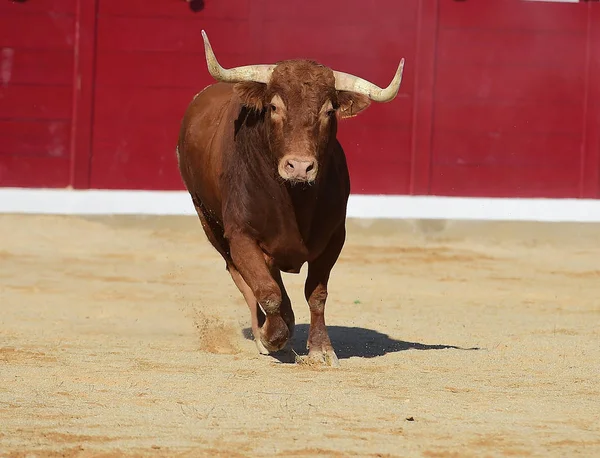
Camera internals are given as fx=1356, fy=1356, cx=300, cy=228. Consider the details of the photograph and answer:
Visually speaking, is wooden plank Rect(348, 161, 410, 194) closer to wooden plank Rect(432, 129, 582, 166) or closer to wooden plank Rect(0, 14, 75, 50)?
wooden plank Rect(432, 129, 582, 166)

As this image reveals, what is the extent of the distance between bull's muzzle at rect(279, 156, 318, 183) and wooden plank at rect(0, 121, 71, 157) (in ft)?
23.4

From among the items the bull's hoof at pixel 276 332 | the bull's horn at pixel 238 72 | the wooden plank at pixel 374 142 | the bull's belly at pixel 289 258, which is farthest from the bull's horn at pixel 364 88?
the wooden plank at pixel 374 142

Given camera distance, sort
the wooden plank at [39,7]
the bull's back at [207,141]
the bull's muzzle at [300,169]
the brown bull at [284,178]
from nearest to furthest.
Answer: the bull's muzzle at [300,169], the brown bull at [284,178], the bull's back at [207,141], the wooden plank at [39,7]

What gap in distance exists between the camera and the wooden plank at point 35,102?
1279 centimetres

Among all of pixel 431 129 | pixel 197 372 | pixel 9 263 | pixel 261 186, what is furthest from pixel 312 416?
pixel 431 129

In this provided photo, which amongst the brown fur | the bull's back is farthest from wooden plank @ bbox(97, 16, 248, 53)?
the brown fur

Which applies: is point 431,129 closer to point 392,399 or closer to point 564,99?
point 564,99

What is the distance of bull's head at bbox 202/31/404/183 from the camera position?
604cm

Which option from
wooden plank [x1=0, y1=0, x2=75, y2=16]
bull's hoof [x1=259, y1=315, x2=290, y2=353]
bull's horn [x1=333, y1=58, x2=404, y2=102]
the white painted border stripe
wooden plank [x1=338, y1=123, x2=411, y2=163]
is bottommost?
the white painted border stripe

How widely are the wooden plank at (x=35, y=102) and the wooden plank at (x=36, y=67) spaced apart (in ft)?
0.19

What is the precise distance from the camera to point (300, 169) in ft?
19.5

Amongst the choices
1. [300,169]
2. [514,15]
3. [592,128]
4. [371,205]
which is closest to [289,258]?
[300,169]

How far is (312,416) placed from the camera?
4836 millimetres

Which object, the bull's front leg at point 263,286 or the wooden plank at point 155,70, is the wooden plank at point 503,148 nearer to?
the wooden plank at point 155,70
